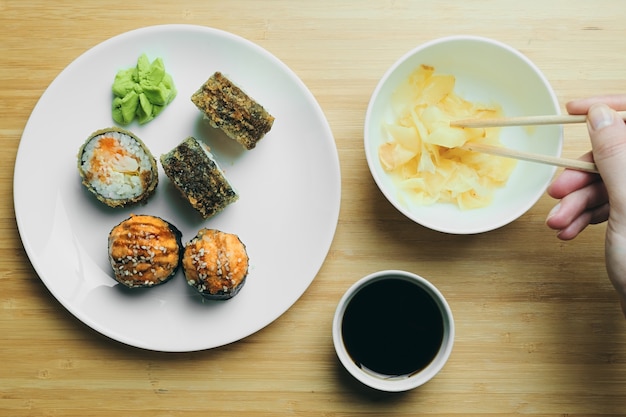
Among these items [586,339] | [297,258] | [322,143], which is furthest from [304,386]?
[586,339]

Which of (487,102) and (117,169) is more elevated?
(487,102)

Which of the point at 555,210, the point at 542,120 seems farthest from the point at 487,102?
the point at 555,210

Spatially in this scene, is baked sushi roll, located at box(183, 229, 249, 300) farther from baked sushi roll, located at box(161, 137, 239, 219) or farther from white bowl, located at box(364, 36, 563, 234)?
white bowl, located at box(364, 36, 563, 234)

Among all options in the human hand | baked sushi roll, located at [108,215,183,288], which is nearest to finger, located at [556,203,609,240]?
the human hand

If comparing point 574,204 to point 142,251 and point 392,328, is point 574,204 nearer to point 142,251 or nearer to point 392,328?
point 392,328

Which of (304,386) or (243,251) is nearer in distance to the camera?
(243,251)

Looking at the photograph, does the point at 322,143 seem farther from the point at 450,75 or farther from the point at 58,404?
the point at 58,404

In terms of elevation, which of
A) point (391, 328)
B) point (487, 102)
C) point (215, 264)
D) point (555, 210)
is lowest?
point (391, 328)
